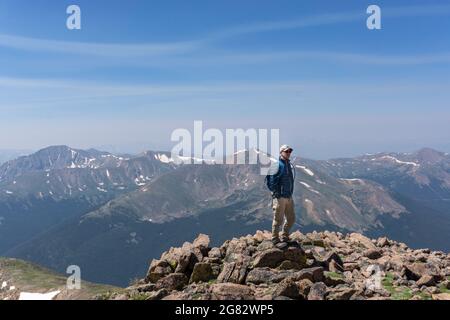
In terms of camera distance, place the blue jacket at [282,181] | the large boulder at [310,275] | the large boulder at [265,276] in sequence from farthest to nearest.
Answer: the blue jacket at [282,181] < the large boulder at [265,276] < the large boulder at [310,275]

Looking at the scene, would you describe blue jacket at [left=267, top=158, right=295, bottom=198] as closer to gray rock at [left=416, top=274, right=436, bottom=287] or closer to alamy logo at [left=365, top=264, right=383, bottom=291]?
alamy logo at [left=365, top=264, right=383, bottom=291]

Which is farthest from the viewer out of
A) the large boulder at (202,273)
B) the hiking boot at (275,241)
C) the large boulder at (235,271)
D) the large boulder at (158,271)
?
the hiking boot at (275,241)

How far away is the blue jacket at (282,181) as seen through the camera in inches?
912

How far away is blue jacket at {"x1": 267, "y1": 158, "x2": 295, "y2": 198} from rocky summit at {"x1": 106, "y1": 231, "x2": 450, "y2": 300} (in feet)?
10.3

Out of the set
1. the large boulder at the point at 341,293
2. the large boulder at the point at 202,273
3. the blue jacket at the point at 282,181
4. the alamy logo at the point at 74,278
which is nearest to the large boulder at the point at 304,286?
the large boulder at the point at 341,293

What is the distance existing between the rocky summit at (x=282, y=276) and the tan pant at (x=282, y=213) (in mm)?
906

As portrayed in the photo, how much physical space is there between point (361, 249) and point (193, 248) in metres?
14.1

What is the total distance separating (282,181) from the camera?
76.1 ft

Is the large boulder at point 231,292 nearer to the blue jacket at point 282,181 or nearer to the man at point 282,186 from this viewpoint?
the man at point 282,186

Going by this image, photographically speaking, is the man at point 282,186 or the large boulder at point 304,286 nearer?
the large boulder at point 304,286

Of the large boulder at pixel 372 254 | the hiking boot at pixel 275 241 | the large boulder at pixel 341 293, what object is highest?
the hiking boot at pixel 275 241

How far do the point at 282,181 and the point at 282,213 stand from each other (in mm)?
1891
